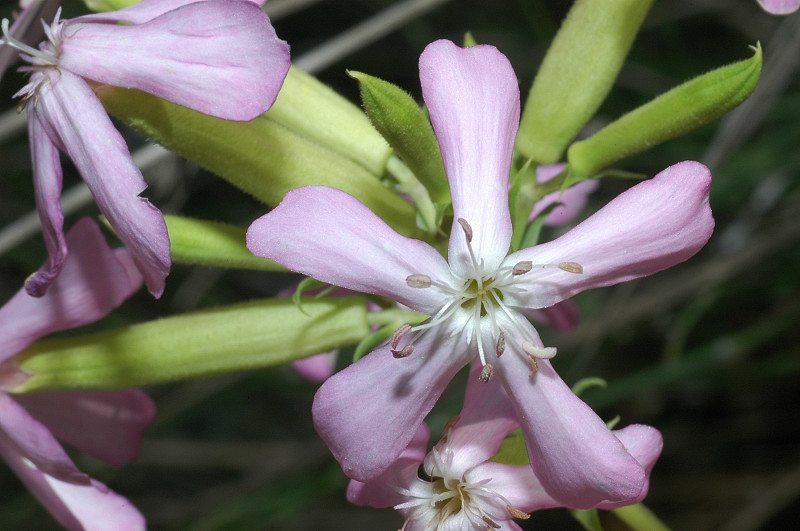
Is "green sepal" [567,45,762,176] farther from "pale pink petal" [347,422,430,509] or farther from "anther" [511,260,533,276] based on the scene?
"pale pink petal" [347,422,430,509]

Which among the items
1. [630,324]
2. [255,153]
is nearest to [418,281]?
[255,153]

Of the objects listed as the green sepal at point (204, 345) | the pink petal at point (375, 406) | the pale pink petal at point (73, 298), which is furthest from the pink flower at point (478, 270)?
the pale pink petal at point (73, 298)

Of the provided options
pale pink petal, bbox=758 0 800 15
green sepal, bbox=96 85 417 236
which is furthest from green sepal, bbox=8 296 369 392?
pale pink petal, bbox=758 0 800 15

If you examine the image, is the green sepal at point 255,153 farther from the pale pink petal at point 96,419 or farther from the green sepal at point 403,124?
the pale pink petal at point 96,419

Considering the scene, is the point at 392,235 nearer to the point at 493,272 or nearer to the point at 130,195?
the point at 493,272

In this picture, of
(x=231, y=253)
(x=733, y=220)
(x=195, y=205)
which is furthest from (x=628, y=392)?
(x=195, y=205)

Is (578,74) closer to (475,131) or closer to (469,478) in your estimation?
(475,131)
